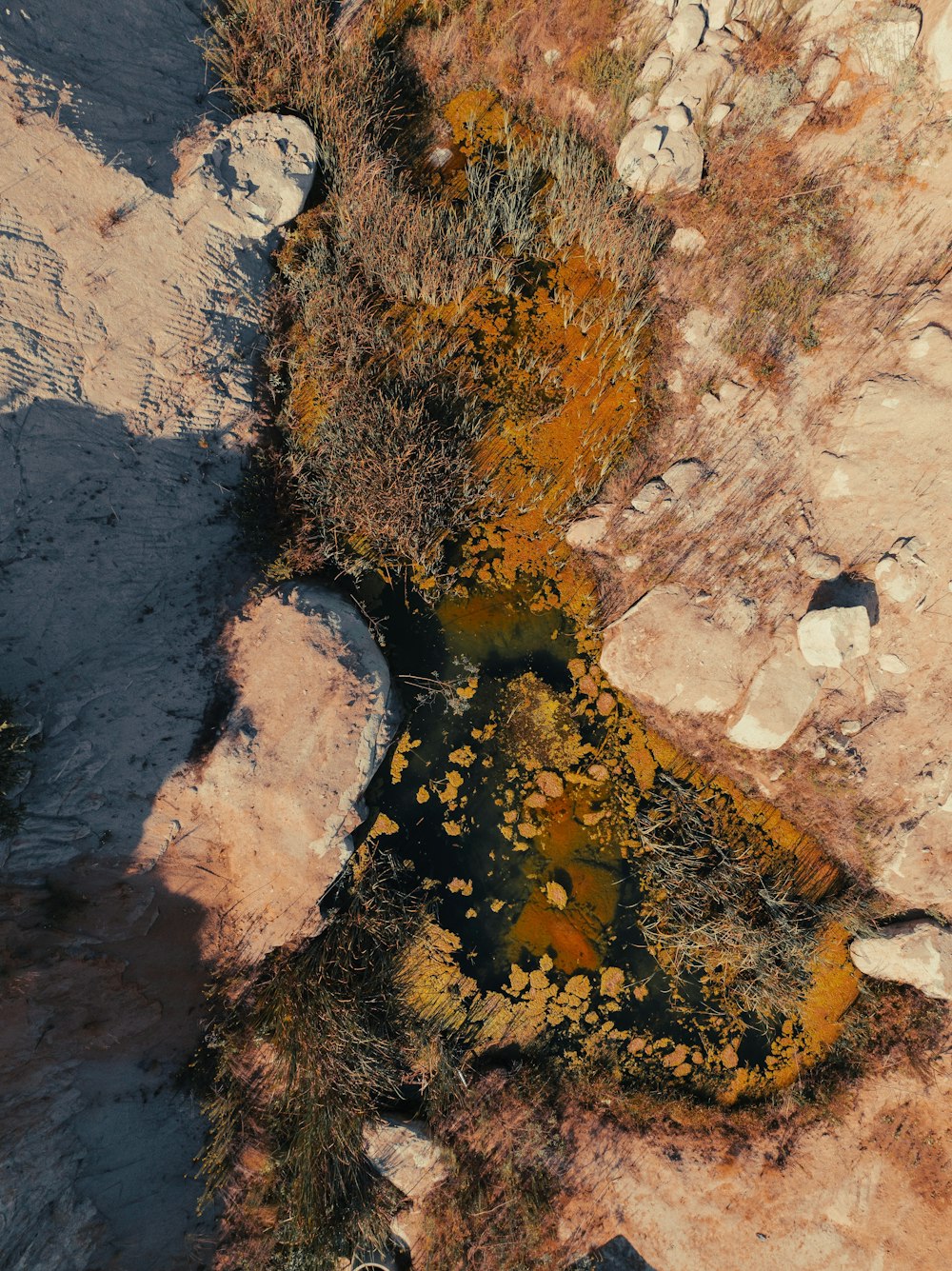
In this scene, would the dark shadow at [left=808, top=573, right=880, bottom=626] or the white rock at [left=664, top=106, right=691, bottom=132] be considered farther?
the white rock at [left=664, top=106, right=691, bottom=132]

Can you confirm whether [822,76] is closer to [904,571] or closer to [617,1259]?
[904,571]

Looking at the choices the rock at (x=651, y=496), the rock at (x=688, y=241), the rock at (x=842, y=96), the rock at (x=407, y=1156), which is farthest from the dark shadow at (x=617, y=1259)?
the rock at (x=842, y=96)

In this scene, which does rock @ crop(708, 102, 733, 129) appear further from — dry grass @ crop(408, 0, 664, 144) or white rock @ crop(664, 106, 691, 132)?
dry grass @ crop(408, 0, 664, 144)

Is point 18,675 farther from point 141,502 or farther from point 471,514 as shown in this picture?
point 471,514

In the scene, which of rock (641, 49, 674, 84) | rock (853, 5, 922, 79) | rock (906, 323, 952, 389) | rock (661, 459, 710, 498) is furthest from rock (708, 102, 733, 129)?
rock (661, 459, 710, 498)

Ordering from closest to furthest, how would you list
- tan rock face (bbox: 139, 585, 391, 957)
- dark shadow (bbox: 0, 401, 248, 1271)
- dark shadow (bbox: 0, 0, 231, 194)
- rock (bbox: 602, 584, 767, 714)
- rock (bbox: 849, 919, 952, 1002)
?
dark shadow (bbox: 0, 401, 248, 1271), dark shadow (bbox: 0, 0, 231, 194), tan rock face (bbox: 139, 585, 391, 957), rock (bbox: 849, 919, 952, 1002), rock (bbox: 602, 584, 767, 714)
